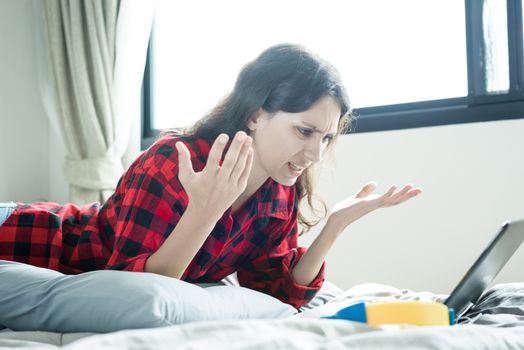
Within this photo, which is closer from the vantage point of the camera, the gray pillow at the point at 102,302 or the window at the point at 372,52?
Result: the gray pillow at the point at 102,302

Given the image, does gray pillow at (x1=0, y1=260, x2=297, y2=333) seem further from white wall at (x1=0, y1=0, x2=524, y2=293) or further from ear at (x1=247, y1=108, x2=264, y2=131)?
white wall at (x1=0, y1=0, x2=524, y2=293)

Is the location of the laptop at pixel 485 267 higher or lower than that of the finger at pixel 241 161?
lower

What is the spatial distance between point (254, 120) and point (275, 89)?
91mm

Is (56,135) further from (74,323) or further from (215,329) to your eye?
(215,329)

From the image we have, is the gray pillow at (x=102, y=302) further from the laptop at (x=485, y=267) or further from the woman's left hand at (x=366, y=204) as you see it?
the woman's left hand at (x=366, y=204)

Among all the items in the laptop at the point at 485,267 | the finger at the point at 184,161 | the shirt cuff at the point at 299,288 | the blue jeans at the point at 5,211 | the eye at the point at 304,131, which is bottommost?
the shirt cuff at the point at 299,288

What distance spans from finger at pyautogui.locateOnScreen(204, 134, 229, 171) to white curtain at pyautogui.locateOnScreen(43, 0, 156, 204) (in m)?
1.95

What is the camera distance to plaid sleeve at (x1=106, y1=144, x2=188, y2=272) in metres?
1.32

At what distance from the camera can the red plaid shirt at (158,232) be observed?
1339 mm

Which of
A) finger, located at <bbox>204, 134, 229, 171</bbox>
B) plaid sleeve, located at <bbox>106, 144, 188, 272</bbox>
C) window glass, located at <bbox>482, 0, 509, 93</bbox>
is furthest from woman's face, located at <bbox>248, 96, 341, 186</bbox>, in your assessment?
window glass, located at <bbox>482, 0, 509, 93</bbox>

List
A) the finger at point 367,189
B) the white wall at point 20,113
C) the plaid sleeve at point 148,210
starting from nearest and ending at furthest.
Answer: the plaid sleeve at point 148,210
the finger at point 367,189
the white wall at point 20,113

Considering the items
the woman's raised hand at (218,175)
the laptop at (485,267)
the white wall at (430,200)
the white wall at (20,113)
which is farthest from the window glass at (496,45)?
the white wall at (20,113)

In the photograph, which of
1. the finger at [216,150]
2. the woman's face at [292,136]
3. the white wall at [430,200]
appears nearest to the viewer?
the finger at [216,150]

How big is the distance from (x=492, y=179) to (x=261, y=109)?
101cm
